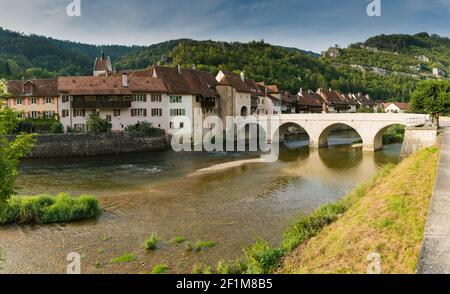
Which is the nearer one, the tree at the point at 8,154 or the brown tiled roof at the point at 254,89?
the tree at the point at 8,154

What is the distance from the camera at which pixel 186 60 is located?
95.1 meters

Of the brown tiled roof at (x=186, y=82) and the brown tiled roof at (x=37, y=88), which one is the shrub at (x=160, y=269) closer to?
the brown tiled roof at (x=186, y=82)

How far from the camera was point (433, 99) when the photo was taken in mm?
38719

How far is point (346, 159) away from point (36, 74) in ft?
234

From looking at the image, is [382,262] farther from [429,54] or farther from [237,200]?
[429,54]

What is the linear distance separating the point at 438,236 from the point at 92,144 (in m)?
38.1

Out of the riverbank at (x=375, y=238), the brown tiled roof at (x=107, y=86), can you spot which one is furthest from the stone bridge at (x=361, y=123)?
the riverbank at (x=375, y=238)

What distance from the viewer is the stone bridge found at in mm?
39612

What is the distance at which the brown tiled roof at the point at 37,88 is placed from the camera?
44781 mm

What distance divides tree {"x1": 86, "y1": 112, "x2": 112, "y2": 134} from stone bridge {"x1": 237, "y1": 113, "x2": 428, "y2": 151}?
22.0 meters

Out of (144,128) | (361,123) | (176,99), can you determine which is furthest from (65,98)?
(361,123)

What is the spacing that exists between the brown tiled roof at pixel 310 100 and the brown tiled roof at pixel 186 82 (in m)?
32.4

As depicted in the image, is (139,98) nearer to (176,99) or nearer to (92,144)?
(176,99)

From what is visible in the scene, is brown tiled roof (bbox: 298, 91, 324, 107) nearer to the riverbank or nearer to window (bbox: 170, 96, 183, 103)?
window (bbox: 170, 96, 183, 103)
